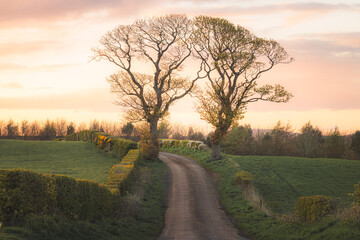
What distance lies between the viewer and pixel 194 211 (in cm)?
2256

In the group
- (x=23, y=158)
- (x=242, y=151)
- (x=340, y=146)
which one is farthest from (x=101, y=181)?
(x=340, y=146)

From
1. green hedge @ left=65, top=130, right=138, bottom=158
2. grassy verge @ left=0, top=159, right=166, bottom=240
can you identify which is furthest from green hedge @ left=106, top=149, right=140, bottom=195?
green hedge @ left=65, top=130, right=138, bottom=158

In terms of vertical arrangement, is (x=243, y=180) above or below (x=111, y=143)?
below

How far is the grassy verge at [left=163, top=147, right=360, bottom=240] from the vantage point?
49.1ft

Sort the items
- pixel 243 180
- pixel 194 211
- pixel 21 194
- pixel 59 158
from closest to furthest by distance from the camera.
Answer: pixel 21 194
pixel 194 211
pixel 243 180
pixel 59 158

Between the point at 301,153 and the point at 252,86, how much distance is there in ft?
84.0

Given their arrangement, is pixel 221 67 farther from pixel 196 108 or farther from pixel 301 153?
pixel 301 153

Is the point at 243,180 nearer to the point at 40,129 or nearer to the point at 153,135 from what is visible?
the point at 153,135

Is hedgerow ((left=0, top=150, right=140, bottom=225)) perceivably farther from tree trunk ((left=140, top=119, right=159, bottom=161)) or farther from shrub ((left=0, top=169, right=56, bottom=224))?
tree trunk ((left=140, top=119, right=159, bottom=161))

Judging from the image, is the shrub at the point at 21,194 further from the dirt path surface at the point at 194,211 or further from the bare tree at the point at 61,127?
the bare tree at the point at 61,127

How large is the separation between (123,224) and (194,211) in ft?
22.9

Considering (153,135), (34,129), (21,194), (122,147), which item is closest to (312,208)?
(21,194)

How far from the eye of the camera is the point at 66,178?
1395 cm

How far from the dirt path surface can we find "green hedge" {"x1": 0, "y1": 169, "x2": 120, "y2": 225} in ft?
14.0
